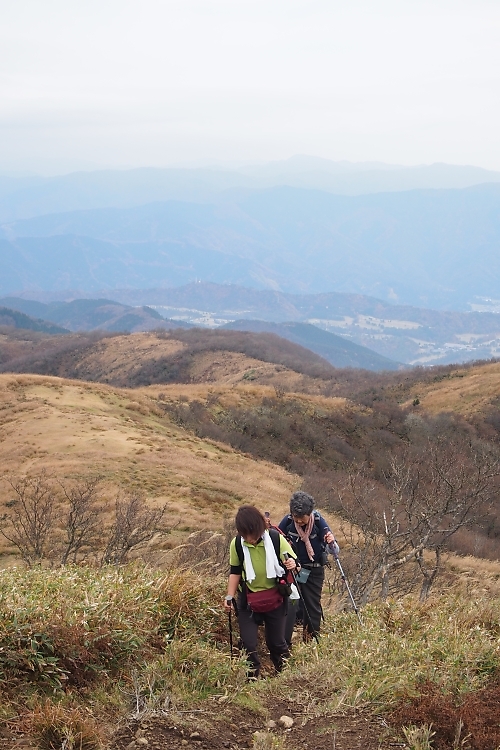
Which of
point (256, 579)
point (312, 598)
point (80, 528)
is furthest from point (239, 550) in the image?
point (80, 528)

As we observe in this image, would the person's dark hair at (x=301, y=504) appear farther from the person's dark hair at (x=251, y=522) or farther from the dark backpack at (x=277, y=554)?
the person's dark hair at (x=251, y=522)

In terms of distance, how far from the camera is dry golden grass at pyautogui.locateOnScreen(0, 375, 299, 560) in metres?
17.5

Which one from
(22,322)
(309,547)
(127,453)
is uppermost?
(309,547)

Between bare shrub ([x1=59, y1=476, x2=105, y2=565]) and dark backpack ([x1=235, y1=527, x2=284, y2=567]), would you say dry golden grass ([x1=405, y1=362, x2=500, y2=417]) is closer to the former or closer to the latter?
bare shrub ([x1=59, y1=476, x2=105, y2=565])

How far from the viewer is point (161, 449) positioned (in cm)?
2241

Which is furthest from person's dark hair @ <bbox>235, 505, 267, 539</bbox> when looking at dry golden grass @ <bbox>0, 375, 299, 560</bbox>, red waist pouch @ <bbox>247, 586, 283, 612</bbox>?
dry golden grass @ <bbox>0, 375, 299, 560</bbox>

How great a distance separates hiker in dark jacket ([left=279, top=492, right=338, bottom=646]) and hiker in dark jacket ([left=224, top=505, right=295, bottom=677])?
689 millimetres

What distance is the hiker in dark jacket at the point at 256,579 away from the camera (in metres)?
4.87

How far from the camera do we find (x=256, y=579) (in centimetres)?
494

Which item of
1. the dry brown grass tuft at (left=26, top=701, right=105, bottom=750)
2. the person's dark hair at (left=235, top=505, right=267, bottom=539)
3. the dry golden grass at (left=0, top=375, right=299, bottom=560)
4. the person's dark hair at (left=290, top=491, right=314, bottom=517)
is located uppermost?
the person's dark hair at (left=235, top=505, right=267, bottom=539)

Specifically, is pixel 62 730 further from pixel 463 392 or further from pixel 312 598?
pixel 463 392

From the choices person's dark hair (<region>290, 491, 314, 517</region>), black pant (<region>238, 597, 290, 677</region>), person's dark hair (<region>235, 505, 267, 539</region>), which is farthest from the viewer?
person's dark hair (<region>290, 491, 314, 517</region>)

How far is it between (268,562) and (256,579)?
198 mm

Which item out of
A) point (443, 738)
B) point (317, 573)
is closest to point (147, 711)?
point (443, 738)
